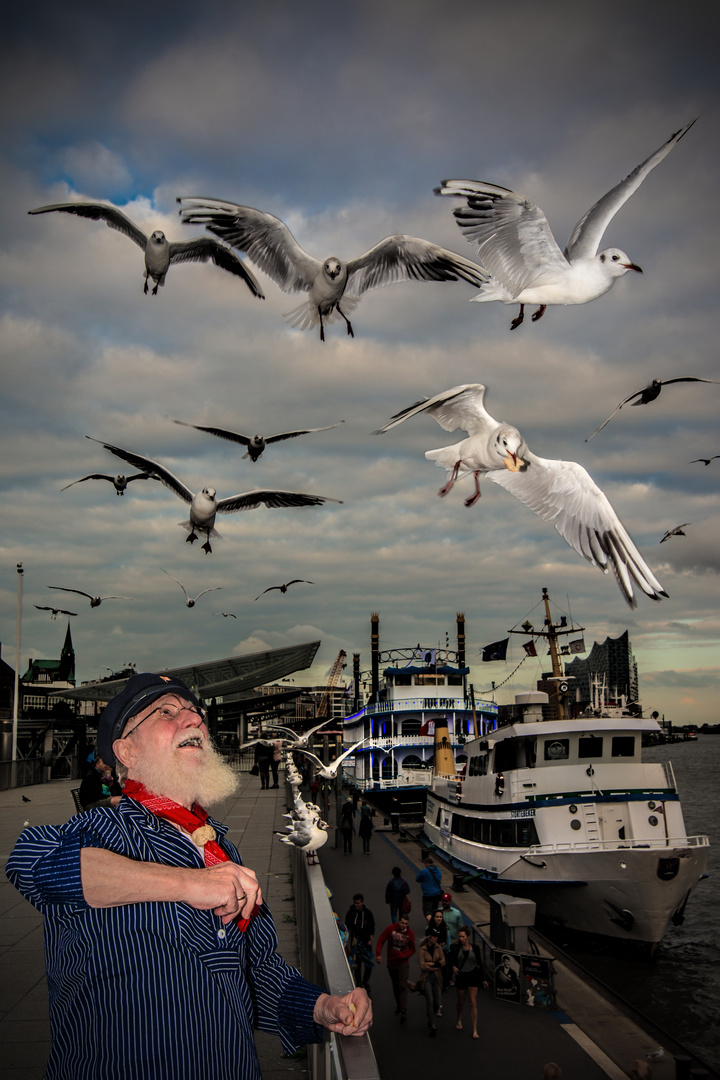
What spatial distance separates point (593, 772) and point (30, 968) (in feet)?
44.0

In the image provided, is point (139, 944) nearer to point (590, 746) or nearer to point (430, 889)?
point (430, 889)

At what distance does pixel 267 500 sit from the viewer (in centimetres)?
955

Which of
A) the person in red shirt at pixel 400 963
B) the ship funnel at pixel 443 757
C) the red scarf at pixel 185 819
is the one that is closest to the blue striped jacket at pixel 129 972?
the red scarf at pixel 185 819

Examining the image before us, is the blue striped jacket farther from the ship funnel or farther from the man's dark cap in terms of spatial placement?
the ship funnel

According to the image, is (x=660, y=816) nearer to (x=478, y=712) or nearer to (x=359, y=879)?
(x=359, y=879)

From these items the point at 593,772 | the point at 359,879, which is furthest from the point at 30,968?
the point at 593,772

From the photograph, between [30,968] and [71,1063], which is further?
[30,968]

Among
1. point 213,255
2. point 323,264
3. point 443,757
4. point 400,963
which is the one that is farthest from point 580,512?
point 443,757

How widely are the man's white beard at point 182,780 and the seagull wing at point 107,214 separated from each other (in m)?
4.98

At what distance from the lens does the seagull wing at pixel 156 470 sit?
8.19m

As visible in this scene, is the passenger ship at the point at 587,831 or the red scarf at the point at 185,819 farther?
the passenger ship at the point at 587,831

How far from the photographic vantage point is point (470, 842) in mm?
21578

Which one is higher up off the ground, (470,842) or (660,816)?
(660,816)

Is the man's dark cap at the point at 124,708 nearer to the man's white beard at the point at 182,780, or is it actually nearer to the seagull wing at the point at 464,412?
the man's white beard at the point at 182,780
